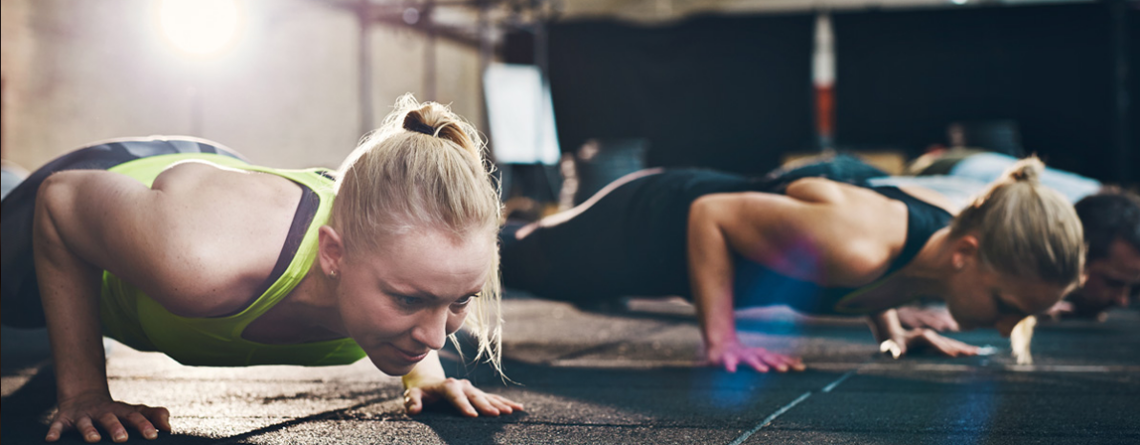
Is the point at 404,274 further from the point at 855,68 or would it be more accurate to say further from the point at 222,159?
the point at 855,68

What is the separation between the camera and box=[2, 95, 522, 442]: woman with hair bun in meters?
1.20

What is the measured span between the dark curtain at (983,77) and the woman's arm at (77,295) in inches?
258

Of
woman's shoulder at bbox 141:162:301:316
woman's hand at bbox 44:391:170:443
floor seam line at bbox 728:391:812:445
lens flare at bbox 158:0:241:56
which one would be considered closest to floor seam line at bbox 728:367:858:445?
floor seam line at bbox 728:391:812:445

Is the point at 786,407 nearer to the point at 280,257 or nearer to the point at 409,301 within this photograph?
the point at 409,301

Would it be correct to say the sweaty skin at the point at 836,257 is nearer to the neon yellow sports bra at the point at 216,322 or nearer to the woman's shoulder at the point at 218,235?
the neon yellow sports bra at the point at 216,322

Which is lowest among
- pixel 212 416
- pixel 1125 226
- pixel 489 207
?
pixel 212 416

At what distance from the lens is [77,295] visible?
1.39 meters

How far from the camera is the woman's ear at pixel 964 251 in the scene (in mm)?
1884

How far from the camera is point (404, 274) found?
119 centimetres

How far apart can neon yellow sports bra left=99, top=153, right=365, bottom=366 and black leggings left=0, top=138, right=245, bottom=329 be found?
8 centimetres

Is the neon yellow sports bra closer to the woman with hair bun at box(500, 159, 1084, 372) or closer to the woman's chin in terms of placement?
the woman's chin

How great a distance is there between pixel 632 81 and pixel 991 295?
6.11 metres

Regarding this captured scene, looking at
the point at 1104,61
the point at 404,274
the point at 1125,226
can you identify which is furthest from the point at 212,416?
the point at 1104,61

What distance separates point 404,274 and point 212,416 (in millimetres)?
543
